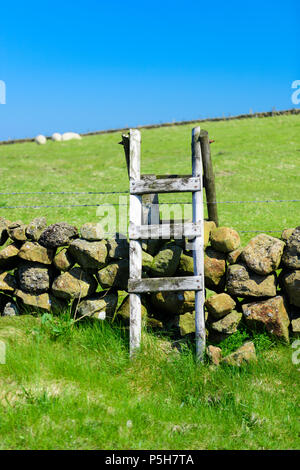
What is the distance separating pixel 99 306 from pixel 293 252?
313cm

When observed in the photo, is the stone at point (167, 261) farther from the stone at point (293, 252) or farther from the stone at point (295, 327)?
the stone at point (295, 327)

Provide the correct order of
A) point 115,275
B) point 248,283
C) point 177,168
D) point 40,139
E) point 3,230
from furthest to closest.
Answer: point 40,139
point 177,168
point 3,230
point 115,275
point 248,283

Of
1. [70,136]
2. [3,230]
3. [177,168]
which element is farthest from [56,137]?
[3,230]

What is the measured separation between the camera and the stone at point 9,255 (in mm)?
7555

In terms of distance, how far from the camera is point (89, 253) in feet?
23.1

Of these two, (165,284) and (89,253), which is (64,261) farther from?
(165,284)

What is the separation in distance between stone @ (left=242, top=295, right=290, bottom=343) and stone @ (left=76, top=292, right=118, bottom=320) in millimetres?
2102

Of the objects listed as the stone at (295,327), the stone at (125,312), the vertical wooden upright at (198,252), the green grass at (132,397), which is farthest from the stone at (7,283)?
the stone at (295,327)

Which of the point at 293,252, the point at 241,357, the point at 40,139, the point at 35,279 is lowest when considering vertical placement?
the point at 241,357

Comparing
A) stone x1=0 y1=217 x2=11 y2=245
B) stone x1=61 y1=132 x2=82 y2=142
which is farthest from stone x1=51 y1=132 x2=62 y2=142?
stone x1=0 y1=217 x2=11 y2=245

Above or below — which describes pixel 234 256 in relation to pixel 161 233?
below

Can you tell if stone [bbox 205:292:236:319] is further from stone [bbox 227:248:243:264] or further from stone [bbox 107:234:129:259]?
stone [bbox 107:234:129:259]

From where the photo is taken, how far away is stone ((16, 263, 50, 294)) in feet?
24.3

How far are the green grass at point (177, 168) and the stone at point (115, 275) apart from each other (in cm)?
701
